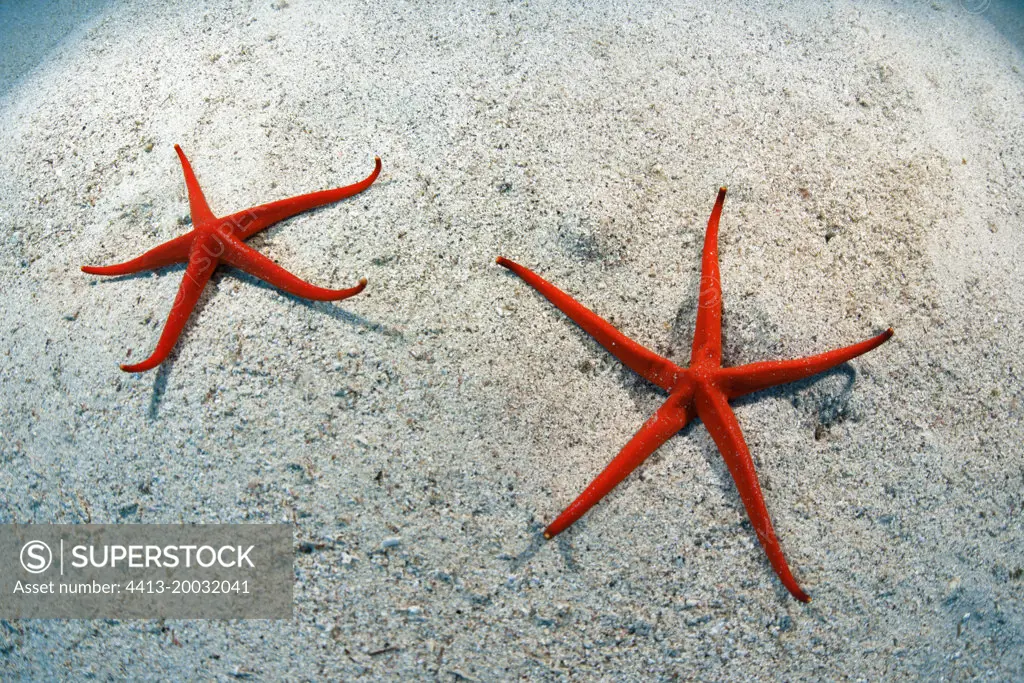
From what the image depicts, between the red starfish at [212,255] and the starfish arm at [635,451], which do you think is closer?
the starfish arm at [635,451]

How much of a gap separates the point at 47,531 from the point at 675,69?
3004 millimetres

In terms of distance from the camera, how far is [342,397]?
1.91 metres

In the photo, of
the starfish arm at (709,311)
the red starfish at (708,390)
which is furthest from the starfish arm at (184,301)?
the starfish arm at (709,311)

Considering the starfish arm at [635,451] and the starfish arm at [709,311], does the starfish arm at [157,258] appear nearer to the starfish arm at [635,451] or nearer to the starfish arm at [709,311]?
the starfish arm at [635,451]

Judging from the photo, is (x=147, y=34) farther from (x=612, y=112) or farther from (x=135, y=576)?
(x=135, y=576)

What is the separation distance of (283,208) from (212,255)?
298mm

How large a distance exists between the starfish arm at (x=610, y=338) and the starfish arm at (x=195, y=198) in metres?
1.07

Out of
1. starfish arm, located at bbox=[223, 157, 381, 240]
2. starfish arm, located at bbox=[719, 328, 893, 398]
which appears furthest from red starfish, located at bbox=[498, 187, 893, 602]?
starfish arm, located at bbox=[223, 157, 381, 240]

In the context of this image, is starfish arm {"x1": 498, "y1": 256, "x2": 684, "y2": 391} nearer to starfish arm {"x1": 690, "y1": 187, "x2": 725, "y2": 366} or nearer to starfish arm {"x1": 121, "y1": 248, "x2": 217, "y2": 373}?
starfish arm {"x1": 690, "y1": 187, "x2": 725, "y2": 366}

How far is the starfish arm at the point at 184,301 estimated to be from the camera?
1.83 metres

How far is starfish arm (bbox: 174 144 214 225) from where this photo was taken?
6.62ft

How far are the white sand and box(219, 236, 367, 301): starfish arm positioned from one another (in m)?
0.10

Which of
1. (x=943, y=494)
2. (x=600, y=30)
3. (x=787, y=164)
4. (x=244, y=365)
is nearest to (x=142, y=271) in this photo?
(x=244, y=365)

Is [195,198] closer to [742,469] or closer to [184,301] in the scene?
[184,301]
